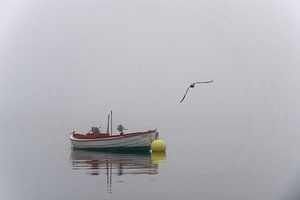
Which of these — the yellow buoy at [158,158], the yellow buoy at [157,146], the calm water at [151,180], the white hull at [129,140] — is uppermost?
the white hull at [129,140]

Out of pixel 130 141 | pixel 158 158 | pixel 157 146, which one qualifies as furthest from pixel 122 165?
pixel 130 141

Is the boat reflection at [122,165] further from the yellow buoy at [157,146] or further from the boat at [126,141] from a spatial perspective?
the boat at [126,141]

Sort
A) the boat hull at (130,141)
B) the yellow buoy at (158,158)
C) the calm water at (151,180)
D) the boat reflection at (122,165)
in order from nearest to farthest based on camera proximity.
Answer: the calm water at (151,180) < the boat reflection at (122,165) < the yellow buoy at (158,158) < the boat hull at (130,141)

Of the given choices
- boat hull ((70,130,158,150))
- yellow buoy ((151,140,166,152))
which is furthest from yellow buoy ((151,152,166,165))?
boat hull ((70,130,158,150))

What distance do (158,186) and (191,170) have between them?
40.0 feet

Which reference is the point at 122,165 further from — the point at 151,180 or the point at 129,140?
the point at 129,140

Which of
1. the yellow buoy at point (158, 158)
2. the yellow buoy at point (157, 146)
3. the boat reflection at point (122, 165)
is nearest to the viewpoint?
the boat reflection at point (122, 165)

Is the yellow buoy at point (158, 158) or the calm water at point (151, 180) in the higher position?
the yellow buoy at point (158, 158)

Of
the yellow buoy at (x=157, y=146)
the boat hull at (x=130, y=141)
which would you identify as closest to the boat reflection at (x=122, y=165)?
the yellow buoy at (x=157, y=146)

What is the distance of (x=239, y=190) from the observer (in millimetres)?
35406

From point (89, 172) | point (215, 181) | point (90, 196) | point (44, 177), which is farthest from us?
point (89, 172)

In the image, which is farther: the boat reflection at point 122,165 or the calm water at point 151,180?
the boat reflection at point 122,165

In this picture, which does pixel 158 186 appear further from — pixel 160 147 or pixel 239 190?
pixel 160 147

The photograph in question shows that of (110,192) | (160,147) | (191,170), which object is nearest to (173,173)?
(191,170)
